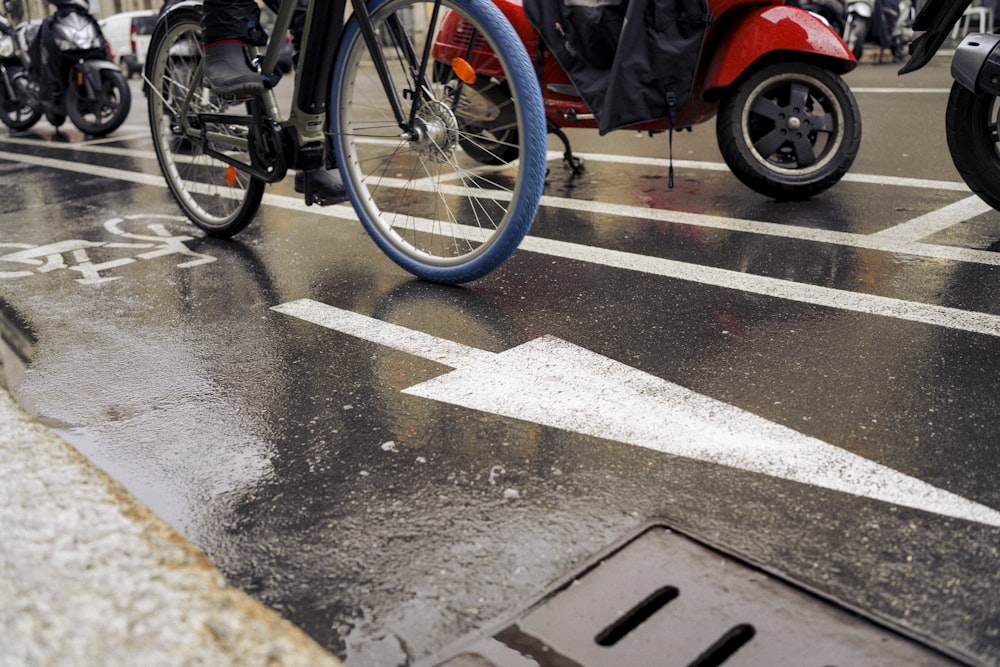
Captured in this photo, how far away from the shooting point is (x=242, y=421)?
2666mm

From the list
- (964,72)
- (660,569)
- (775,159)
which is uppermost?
(964,72)

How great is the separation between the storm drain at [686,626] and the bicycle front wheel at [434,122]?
1.77 m

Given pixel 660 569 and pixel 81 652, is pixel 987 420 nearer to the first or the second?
pixel 660 569

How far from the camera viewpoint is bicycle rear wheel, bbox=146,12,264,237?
177 inches

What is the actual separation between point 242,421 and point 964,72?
9.32 ft

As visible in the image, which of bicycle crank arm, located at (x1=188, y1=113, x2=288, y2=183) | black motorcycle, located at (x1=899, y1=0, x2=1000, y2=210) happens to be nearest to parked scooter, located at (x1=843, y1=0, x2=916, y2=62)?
black motorcycle, located at (x1=899, y1=0, x2=1000, y2=210)

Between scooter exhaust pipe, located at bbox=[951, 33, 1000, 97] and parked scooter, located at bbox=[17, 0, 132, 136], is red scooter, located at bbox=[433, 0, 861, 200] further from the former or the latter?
parked scooter, located at bbox=[17, 0, 132, 136]

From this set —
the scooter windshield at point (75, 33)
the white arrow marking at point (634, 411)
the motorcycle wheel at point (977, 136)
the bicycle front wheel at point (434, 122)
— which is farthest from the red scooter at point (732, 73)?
the scooter windshield at point (75, 33)

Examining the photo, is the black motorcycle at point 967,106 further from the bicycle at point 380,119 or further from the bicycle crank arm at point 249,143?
the bicycle crank arm at point 249,143

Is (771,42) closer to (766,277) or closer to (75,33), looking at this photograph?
(766,277)

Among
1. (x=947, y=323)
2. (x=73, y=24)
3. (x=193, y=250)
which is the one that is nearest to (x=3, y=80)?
(x=73, y=24)

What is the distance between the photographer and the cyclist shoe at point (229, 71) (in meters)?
3.93

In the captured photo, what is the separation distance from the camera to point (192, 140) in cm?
468

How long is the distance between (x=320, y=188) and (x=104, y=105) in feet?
20.9
